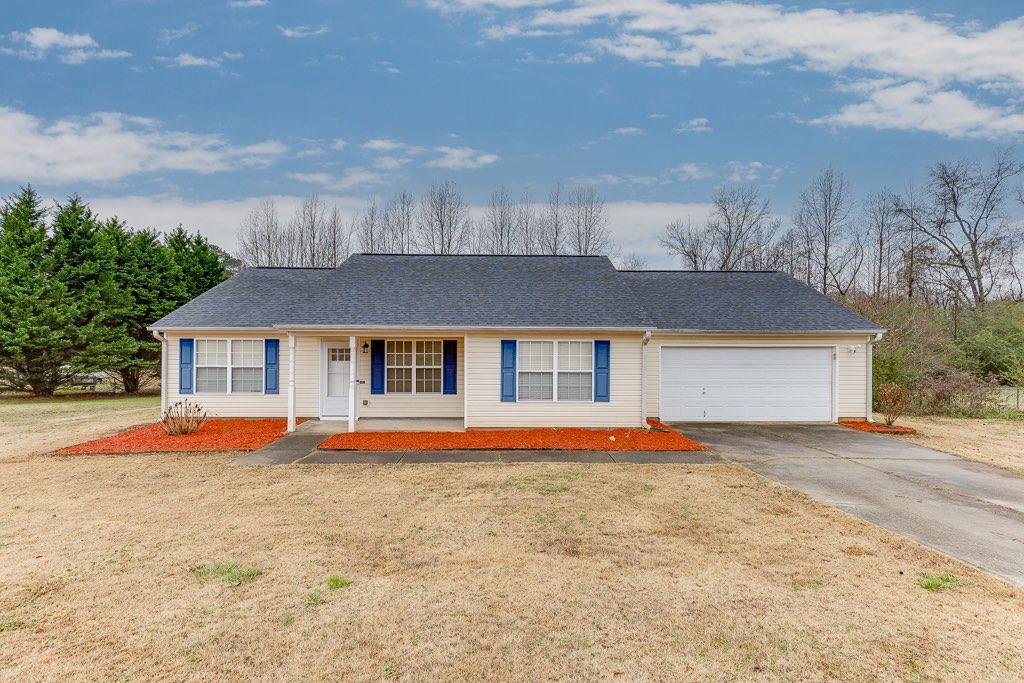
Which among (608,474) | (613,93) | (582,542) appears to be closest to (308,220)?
(613,93)

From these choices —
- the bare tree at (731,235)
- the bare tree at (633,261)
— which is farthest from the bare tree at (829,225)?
the bare tree at (633,261)

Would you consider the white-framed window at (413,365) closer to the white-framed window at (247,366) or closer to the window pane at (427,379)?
the window pane at (427,379)

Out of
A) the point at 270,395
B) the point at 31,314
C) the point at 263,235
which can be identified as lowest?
the point at 270,395

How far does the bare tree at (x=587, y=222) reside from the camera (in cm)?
3033

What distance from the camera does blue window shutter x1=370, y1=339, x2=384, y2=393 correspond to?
44.0 feet

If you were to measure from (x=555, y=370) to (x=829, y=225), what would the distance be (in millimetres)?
24601

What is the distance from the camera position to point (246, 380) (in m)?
13.8

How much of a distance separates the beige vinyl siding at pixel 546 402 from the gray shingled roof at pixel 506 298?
680 millimetres

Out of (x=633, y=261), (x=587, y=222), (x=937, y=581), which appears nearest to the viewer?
(x=937, y=581)

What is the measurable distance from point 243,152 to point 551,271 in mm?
19154

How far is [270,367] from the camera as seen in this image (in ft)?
45.0

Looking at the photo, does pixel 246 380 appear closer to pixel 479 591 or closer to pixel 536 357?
pixel 536 357

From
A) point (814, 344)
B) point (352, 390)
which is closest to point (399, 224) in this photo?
point (352, 390)

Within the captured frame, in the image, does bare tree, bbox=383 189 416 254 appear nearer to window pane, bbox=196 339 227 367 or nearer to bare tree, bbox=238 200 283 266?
bare tree, bbox=238 200 283 266
